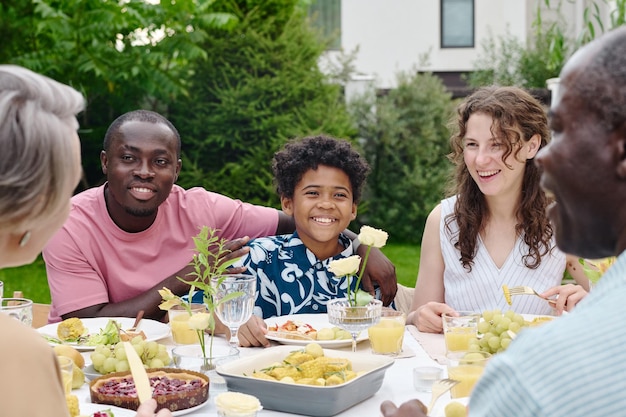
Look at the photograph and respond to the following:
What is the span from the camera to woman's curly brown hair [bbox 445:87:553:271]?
390 cm

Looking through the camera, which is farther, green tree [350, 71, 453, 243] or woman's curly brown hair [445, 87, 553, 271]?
green tree [350, 71, 453, 243]

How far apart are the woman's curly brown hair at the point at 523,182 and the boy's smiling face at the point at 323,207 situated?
0.56m

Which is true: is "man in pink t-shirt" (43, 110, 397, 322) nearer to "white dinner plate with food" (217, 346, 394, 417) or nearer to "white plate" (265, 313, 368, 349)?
"white plate" (265, 313, 368, 349)

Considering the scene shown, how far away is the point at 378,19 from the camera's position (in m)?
19.3

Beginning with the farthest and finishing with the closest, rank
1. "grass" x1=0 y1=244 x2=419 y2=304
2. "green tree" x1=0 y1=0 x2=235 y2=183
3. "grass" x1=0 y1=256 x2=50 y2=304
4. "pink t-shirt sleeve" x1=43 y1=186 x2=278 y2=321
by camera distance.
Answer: "green tree" x1=0 y1=0 x2=235 y2=183, "grass" x1=0 y1=244 x2=419 y2=304, "grass" x1=0 y1=256 x2=50 y2=304, "pink t-shirt sleeve" x1=43 y1=186 x2=278 y2=321

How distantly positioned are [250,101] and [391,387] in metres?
9.35

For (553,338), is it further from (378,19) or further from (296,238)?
(378,19)

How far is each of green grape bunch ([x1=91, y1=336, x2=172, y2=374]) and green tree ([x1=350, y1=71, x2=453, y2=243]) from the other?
35.2 ft

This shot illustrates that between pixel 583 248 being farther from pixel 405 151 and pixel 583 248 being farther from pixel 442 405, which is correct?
pixel 405 151

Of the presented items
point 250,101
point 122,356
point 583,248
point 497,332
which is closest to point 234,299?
point 122,356

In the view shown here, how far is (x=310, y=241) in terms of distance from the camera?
408cm

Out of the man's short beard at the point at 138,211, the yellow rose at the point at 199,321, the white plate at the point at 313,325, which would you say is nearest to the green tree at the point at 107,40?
the man's short beard at the point at 138,211

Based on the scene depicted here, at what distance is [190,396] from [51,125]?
1149mm

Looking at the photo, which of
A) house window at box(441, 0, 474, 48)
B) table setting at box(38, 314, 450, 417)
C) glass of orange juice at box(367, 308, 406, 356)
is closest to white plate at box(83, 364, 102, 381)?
table setting at box(38, 314, 450, 417)
